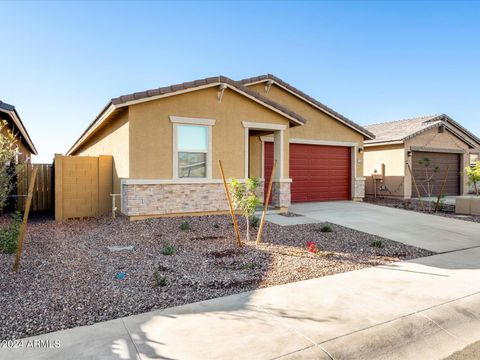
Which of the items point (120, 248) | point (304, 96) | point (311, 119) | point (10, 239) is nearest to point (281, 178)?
point (311, 119)

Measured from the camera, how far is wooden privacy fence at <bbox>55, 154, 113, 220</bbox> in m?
10.3

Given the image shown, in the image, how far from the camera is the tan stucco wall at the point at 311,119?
48.6ft

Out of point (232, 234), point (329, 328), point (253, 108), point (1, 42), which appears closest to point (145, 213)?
point (232, 234)

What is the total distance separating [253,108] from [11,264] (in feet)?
27.4

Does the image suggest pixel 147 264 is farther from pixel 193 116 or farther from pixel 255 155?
pixel 255 155

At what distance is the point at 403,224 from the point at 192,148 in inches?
285

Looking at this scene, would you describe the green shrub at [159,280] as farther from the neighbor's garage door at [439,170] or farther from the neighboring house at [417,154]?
the neighbor's garage door at [439,170]

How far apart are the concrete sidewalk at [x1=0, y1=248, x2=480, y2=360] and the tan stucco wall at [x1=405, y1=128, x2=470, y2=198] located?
46.5 ft

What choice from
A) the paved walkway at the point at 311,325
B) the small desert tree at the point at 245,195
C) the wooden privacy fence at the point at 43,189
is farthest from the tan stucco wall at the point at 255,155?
the paved walkway at the point at 311,325

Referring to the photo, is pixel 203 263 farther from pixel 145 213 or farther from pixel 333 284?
pixel 145 213

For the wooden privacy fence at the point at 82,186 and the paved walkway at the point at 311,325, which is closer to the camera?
the paved walkway at the point at 311,325

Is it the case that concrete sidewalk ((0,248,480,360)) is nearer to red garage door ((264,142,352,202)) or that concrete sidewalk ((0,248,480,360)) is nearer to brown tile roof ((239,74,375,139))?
red garage door ((264,142,352,202))

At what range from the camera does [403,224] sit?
34.2ft

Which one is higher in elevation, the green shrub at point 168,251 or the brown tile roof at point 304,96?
the brown tile roof at point 304,96
